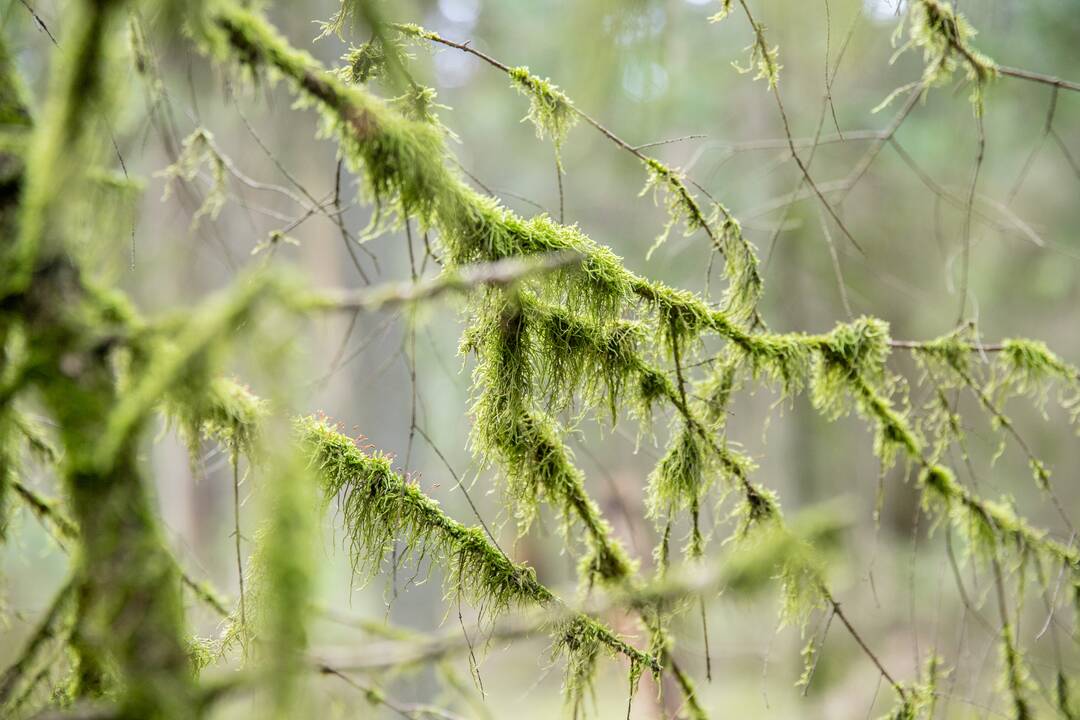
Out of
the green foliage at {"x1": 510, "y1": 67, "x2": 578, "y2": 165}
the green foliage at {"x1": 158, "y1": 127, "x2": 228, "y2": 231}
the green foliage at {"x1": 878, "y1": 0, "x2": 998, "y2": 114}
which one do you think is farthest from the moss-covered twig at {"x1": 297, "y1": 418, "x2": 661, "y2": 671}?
the green foliage at {"x1": 878, "y1": 0, "x2": 998, "y2": 114}

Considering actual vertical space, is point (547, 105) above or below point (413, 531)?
above

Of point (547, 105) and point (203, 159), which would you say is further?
point (203, 159)

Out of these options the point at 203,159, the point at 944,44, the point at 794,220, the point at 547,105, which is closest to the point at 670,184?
the point at 547,105

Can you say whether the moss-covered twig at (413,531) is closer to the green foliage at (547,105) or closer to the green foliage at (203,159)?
the green foliage at (203,159)

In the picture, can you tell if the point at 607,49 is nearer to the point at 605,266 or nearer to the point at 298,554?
the point at 605,266

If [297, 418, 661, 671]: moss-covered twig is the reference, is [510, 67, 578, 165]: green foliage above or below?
above

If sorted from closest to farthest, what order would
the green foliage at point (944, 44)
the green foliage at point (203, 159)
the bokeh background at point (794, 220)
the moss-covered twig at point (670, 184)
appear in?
the moss-covered twig at point (670, 184) < the green foliage at point (203, 159) < the green foliage at point (944, 44) < the bokeh background at point (794, 220)

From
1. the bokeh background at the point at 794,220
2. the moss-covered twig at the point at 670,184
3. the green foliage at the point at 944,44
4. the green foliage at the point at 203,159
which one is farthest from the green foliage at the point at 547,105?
the bokeh background at the point at 794,220

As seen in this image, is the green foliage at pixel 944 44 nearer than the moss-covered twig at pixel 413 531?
No

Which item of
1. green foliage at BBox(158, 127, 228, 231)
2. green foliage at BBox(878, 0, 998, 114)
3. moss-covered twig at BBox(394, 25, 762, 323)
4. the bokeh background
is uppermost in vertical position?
the bokeh background

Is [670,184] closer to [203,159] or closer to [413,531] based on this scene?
[413,531]

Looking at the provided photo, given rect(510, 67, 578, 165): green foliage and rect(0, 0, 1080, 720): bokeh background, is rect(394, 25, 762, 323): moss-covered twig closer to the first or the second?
rect(510, 67, 578, 165): green foliage

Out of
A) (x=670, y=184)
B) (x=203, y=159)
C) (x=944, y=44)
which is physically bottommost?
(x=203, y=159)

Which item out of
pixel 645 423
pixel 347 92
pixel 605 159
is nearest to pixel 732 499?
pixel 645 423
